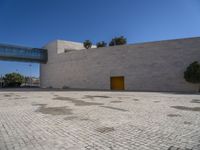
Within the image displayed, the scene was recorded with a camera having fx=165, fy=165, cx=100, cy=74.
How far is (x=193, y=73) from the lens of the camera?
21.6 meters

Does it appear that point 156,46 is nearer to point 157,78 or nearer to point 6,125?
point 157,78

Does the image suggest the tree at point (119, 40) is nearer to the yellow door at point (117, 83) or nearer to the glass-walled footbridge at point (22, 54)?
the yellow door at point (117, 83)

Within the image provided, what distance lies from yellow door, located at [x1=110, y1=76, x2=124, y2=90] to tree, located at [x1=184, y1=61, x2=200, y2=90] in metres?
10.8

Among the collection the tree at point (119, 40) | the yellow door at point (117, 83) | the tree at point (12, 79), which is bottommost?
the yellow door at point (117, 83)

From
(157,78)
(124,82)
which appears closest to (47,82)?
(124,82)

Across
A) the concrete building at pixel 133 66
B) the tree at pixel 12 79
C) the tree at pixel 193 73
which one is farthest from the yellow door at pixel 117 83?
the tree at pixel 12 79

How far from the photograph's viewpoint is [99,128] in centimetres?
514

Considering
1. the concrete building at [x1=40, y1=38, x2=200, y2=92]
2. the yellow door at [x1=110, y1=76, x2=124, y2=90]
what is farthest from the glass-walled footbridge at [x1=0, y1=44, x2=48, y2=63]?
the yellow door at [x1=110, y1=76, x2=124, y2=90]

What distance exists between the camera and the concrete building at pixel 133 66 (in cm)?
2439

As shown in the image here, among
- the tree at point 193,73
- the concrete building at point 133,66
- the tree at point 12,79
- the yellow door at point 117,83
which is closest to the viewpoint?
the tree at point 193,73

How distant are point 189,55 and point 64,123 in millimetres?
23559

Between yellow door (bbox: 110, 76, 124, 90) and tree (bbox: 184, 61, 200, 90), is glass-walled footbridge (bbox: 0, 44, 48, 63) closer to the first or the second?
yellow door (bbox: 110, 76, 124, 90)

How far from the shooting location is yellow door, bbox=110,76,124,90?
29.8m

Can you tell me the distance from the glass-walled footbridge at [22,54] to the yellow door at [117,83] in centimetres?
2381
